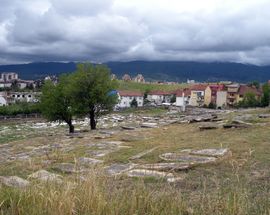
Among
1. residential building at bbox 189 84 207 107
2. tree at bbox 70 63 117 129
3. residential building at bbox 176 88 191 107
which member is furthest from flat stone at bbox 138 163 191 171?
residential building at bbox 189 84 207 107

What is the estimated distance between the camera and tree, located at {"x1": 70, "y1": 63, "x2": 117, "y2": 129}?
3484 centimetres

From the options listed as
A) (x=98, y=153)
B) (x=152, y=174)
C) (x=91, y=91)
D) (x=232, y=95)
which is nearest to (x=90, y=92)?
(x=91, y=91)

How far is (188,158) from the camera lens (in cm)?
1015

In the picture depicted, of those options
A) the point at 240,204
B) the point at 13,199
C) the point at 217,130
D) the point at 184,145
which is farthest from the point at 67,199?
the point at 217,130

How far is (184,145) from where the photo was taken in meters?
13.2

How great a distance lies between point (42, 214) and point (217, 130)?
12.8 metres

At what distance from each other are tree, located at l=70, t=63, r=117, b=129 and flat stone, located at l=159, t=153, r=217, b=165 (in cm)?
2407

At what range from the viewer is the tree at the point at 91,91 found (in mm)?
Result: 34844

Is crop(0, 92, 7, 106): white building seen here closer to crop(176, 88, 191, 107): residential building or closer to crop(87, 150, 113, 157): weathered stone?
crop(176, 88, 191, 107): residential building

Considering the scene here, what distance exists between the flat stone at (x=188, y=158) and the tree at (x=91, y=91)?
24072 millimetres

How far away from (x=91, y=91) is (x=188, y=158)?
25255 millimetres

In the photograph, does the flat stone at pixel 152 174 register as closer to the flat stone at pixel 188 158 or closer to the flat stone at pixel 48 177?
the flat stone at pixel 188 158

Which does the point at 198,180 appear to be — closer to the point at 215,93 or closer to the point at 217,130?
the point at 217,130

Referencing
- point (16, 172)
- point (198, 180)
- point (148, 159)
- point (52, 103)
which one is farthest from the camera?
point (52, 103)
